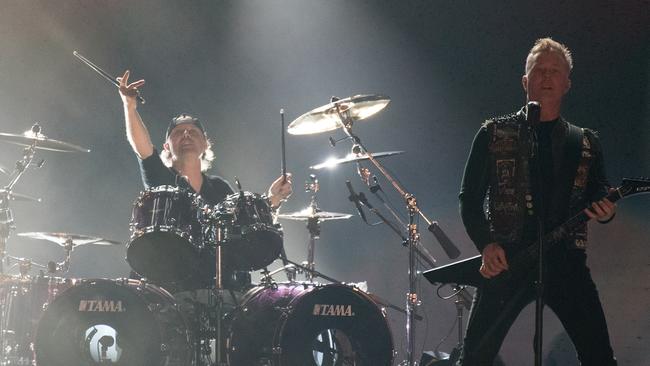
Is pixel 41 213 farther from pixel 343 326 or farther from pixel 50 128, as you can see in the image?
pixel 343 326

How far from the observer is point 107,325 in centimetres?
455

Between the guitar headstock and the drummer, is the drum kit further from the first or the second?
the guitar headstock

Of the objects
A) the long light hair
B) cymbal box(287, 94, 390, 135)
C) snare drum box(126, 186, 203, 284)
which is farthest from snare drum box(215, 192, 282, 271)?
the long light hair

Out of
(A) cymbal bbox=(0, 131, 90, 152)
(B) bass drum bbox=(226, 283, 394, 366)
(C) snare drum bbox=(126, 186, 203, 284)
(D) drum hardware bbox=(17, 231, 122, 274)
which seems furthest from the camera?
(D) drum hardware bbox=(17, 231, 122, 274)

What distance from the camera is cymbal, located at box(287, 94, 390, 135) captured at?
528 cm

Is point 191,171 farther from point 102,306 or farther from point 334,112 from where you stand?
point 102,306

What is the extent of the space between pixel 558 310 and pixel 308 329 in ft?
6.64

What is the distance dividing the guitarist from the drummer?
2.10 meters

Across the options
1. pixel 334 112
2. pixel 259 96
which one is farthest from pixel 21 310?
pixel 259 96

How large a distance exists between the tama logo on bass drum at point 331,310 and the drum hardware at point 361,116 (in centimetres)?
58

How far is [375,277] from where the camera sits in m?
7.48

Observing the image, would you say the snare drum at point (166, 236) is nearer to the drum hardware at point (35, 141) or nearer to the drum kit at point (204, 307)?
the drum kit at point (204, 307)

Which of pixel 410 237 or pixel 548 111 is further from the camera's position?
pixel 410 237

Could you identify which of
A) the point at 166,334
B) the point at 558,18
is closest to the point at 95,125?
the point at 166,334
